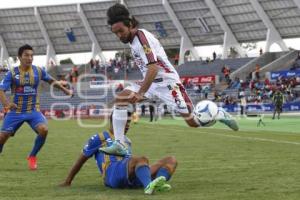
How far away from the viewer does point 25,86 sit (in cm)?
1216

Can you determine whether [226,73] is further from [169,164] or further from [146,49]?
[169,164]

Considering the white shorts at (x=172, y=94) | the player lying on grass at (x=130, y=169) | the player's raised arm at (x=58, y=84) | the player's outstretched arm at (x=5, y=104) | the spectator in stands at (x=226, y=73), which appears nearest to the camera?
the player lying on grass at (x=130, y=169)

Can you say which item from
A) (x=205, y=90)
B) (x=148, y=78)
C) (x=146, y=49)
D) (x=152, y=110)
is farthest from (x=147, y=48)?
(x=205, y=90)

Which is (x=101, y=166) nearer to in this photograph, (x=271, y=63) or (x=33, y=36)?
(x=271, y=63)

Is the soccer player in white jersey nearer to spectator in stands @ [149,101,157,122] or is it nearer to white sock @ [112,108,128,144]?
white sock @ [112,108,128,144]

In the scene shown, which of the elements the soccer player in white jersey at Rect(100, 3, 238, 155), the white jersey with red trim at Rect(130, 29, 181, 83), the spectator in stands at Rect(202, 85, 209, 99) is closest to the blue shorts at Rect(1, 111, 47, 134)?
the soccer player in white jersey at Rect(100, 3, 238, 155)

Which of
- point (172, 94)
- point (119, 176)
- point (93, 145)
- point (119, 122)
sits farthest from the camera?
point (172, 94)

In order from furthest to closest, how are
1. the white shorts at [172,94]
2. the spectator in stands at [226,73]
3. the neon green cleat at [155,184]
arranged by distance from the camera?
the spectator in stands at [226,73], the white shorts at [172,94], the neon green cleat at [155,184]

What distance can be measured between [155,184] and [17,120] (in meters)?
5.28

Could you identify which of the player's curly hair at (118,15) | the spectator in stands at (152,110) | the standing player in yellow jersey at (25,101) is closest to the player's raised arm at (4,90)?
the standing player in yellow jersey at (25,101)

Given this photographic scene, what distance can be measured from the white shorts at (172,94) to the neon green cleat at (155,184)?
1672 mm

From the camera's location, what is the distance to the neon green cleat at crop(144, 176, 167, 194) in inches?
294

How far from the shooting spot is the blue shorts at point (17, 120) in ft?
39.8

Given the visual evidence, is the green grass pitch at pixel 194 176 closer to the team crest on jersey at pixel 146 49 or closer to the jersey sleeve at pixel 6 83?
the jersey sleeve at pixel 6 83
